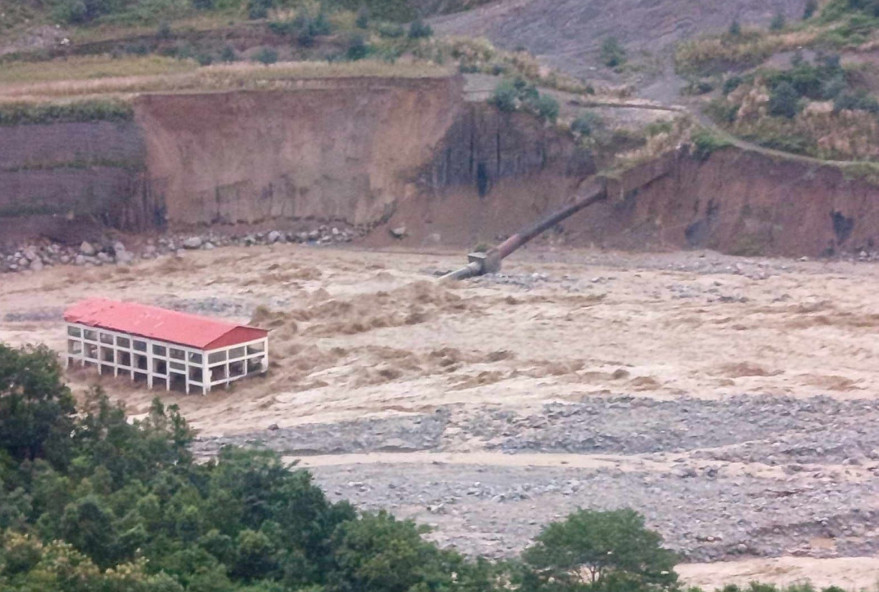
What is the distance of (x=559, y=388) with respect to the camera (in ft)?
91.5

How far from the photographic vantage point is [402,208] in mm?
42750

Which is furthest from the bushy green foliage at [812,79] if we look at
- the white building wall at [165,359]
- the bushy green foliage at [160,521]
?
the bushy green foliage at [160,521]

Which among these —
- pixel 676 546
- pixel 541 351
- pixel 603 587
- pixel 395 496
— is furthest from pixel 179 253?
pixel 603 587

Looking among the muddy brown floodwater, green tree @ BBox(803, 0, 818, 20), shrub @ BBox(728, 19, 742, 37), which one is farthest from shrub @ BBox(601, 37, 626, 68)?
the muddy brown floodwater

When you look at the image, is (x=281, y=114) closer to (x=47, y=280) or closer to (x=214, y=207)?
(x=214, y=207)

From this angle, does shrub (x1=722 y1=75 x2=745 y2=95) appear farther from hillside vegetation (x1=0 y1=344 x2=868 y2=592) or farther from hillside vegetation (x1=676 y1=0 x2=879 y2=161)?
hillside vegetation (x1=0 y1=344 x2=868 y2=592)

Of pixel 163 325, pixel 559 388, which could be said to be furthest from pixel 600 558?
pixel 163 325

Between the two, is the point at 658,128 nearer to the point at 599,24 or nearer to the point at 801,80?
the point at 801,80

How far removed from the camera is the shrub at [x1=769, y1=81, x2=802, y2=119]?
42.1 m

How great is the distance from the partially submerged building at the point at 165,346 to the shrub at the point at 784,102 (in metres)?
18.8

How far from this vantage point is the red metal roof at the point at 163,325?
1150 inches

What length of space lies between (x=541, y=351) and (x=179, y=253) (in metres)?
14.1

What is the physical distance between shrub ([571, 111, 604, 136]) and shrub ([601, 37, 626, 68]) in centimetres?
863

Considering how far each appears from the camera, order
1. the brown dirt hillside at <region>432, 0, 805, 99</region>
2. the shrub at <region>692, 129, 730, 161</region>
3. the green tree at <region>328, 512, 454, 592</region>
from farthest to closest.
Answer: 1. the brown dirt hillside at <region>432, 0, 805, 99</region>
2. the shrub at <region>692, 129, 730, 161</region>
3. the green tree at <region>328, 512, 454, 592</region>
